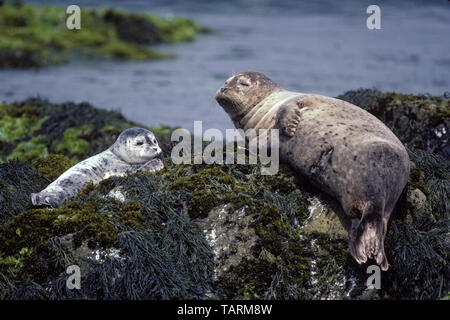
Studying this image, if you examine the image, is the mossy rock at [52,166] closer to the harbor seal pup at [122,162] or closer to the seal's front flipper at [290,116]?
the harbor seal pup at [122,162]

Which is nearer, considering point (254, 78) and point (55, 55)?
point (254, 78)

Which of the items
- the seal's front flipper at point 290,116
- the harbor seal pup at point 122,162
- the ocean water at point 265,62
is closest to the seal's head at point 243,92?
the ocean water at point 265,62

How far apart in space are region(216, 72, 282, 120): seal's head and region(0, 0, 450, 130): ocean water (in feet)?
0.99

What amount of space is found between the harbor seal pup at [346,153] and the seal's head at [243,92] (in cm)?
1

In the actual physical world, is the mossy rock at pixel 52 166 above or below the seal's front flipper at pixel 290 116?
below

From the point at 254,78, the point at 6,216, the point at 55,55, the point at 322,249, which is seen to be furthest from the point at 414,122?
the point at 55,55

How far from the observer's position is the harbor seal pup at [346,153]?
4711 mm

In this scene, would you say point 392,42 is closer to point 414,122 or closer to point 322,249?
point 414,122

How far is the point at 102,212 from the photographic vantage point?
516cm

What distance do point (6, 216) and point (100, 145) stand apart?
3508 mm

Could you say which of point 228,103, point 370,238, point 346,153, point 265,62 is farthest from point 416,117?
point 265,62

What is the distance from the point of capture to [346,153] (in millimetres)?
5094

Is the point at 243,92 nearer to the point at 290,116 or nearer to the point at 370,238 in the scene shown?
the point at 290,116

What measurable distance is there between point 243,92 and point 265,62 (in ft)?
47.1
